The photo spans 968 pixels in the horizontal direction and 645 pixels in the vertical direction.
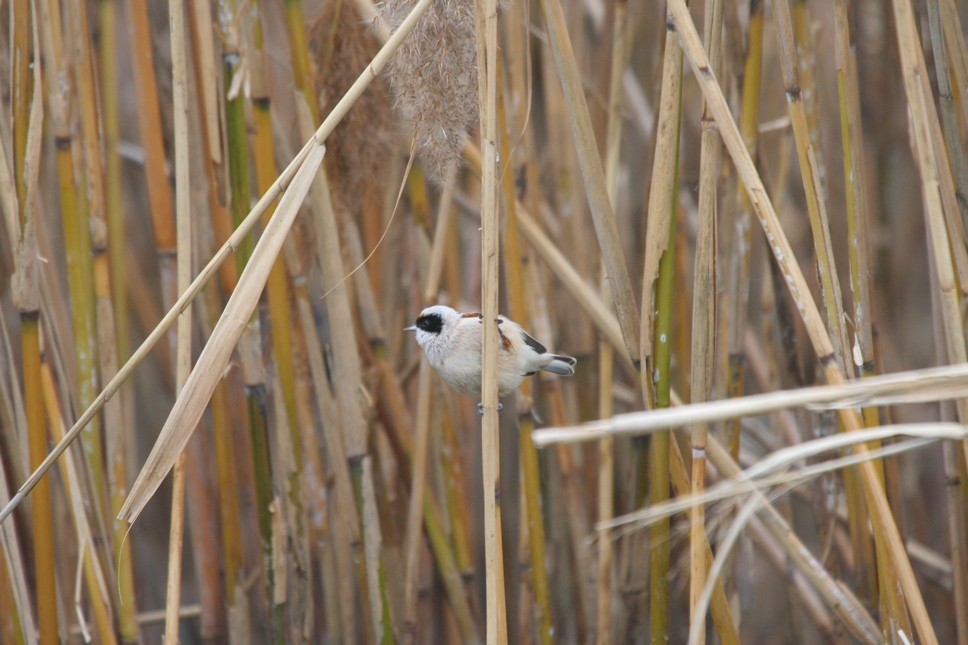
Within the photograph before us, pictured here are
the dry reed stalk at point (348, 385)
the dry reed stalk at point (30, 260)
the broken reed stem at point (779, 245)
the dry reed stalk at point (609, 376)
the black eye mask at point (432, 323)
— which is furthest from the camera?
the dry reed stalk at point (609, 376)

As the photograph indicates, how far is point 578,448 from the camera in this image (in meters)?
2.38

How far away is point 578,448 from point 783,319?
29.0 inches

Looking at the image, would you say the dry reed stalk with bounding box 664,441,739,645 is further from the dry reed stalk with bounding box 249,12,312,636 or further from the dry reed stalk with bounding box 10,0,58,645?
the dry reed stalk with bounding box 10,0,58,645

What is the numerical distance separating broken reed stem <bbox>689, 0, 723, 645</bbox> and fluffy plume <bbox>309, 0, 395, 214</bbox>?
835 millimetres

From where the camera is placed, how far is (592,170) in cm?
136

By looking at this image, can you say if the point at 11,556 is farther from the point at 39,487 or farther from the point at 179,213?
the point at 179,213

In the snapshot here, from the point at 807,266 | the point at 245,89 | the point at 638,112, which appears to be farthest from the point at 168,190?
the point at 807,266

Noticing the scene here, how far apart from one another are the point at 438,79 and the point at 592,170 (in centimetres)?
31

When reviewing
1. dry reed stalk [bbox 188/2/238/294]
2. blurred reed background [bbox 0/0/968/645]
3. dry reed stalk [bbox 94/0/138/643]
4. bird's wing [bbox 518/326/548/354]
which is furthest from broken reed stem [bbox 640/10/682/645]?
dry reed stalk [bbox 94/0/138/643]

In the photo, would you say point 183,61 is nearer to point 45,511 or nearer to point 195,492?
point 45,511

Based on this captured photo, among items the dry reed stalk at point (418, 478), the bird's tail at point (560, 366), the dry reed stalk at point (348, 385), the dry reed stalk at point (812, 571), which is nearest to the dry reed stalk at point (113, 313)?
the dry reed stalk at point (348, 385)

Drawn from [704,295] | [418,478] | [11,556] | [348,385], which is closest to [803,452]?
[704,295]

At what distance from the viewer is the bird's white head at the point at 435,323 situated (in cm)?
179

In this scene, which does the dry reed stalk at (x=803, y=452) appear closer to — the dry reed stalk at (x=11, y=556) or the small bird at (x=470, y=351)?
the small bird at (x=470, y=351)
